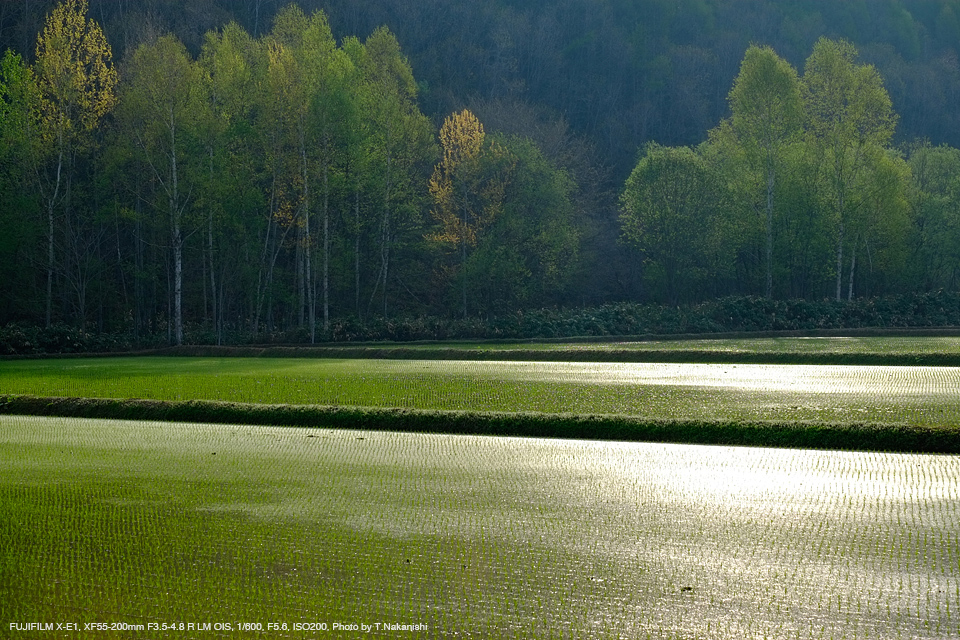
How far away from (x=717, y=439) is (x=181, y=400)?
7.10 meters

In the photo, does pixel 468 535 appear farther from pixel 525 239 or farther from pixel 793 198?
pixel 793 198

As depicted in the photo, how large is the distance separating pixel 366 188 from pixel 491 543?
34.6 meters

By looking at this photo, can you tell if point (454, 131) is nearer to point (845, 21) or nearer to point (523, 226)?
point (523, 226)

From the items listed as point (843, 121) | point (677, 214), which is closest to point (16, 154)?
point (677, 214)

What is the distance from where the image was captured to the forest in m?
33.9

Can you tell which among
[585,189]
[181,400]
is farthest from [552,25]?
[181,400]

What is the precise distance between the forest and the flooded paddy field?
1023 inches

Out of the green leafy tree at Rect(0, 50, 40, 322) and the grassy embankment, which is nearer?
the grassy embankment

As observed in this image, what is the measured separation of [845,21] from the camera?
8706 centimetres

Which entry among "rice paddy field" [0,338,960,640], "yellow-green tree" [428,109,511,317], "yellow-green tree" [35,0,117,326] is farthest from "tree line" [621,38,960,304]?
"rice paddy field" [0,338,960,640]

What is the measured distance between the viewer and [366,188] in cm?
3884

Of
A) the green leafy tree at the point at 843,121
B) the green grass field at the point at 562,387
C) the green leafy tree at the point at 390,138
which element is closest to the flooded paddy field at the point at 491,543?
the green grass field at the point at 562,387

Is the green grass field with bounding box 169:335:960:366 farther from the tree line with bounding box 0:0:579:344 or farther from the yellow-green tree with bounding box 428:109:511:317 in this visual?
the yellow-green tree with bounding box 428:109:511:317

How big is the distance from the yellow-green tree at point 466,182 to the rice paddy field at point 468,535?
108 ft
